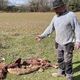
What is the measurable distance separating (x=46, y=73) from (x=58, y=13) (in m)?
1.63

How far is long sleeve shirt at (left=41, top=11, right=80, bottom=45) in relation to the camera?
6.20 m

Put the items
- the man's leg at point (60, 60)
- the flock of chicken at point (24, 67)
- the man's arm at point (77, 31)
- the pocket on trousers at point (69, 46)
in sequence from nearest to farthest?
the man's arm at point (77, 31)
the pocket on trousers at point (69, 46)
the man's leg at point (60, 60)
the flock of chicken at point (24, 67)

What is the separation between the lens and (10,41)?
1236 centimetres

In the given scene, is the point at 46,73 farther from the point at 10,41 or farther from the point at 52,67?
the point at 10,41

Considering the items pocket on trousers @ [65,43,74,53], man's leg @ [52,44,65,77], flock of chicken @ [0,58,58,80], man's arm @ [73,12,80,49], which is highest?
man's arm @ [73,12,80,49]

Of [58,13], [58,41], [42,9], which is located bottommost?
[42,9]

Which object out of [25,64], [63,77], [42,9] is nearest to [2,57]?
[25,64]

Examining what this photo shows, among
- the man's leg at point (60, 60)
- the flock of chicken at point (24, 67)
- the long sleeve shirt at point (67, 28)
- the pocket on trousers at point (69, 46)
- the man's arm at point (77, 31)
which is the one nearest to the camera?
the man's arm at point (77, 31)

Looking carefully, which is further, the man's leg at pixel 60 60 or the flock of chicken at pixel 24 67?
the flock of chicken at pixel 24 67

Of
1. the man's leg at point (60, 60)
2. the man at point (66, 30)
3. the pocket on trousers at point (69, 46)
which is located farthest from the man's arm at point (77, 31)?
the man's leg at point (60, 60)

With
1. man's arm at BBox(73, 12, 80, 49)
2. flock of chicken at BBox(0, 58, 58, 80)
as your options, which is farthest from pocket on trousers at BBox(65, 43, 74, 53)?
flock of chicken at BBox(0, 58, 58, 80)

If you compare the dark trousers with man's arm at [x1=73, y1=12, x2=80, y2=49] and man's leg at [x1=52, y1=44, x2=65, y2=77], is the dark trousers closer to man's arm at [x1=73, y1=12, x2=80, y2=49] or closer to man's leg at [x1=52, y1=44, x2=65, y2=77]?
man's leg at [x1=52, y1=44, x2=65, y2=77]

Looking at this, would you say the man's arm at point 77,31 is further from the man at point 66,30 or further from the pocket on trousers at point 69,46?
the pocket on trousers at point 69,46

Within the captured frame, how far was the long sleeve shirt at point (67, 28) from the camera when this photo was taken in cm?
620
